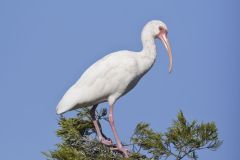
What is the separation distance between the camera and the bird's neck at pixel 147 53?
1892cm

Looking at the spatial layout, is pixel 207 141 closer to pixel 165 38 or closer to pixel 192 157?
pixel 192 157

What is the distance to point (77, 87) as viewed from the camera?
18.7 m

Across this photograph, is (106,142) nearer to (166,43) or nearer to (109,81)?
(109,81)

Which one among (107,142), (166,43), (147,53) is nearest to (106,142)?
(107,142)

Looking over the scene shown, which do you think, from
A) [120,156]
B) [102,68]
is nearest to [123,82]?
[102,68]

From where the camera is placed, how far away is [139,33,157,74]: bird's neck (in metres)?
18.9

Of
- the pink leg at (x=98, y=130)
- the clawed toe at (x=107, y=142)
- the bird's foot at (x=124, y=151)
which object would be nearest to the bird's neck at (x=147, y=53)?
the pink leg at (x=98, y=130)

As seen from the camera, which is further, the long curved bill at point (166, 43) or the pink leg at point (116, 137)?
the long curved bill at point (166, 43)

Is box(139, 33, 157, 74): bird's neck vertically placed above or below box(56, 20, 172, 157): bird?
above

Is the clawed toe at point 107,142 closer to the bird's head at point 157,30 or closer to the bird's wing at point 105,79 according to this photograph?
the bird's wing at point 105,79

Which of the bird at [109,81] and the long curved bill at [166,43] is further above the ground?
the long curved bill at [166,43]

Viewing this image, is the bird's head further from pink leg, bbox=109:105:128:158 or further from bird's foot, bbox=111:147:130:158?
bird's foot, bbox=111:147:130:158

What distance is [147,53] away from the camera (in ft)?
62.6

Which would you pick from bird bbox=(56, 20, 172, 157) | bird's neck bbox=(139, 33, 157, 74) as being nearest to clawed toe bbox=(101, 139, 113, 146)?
bird bbox=(56, 20, 172, 157)
